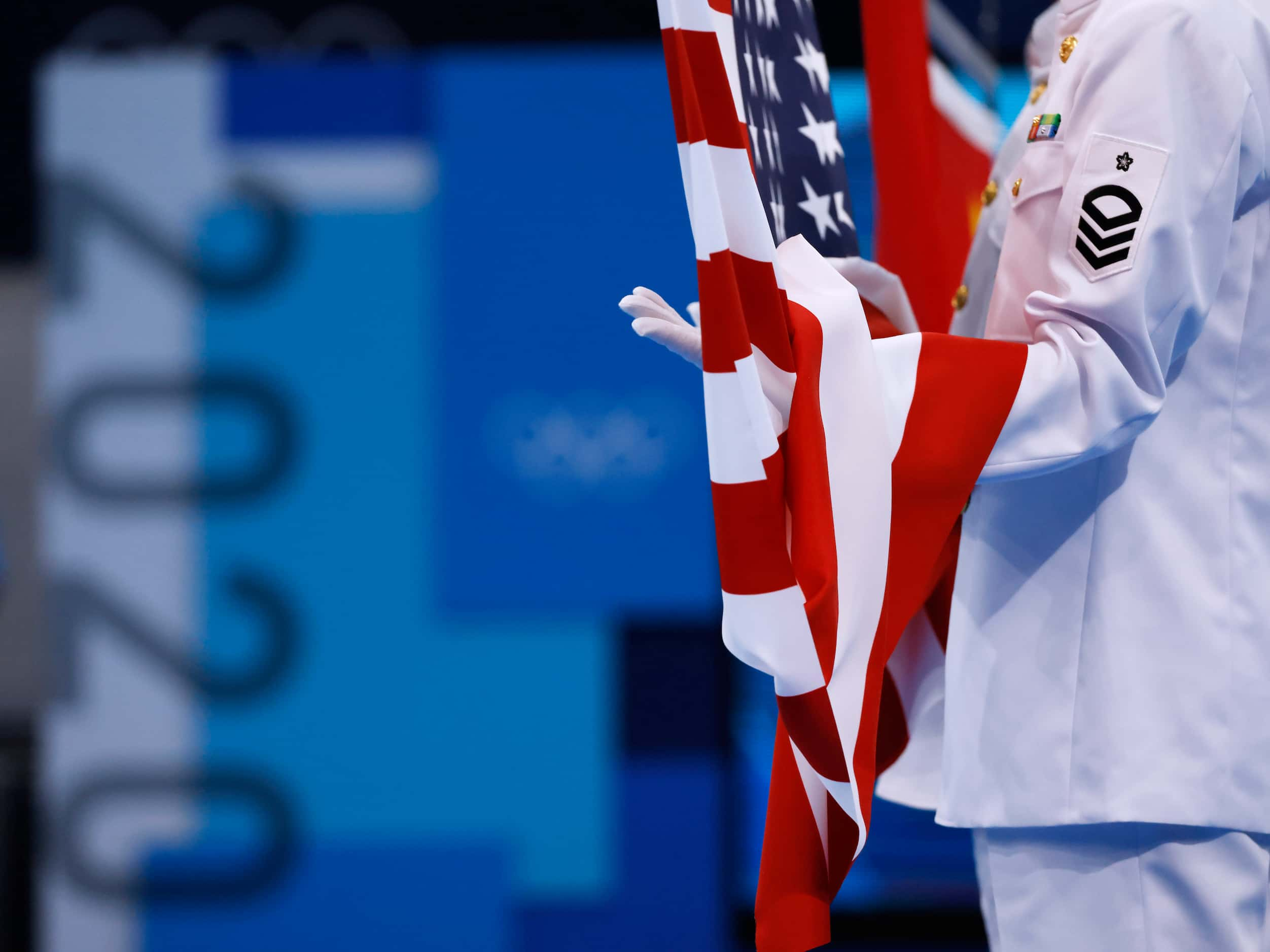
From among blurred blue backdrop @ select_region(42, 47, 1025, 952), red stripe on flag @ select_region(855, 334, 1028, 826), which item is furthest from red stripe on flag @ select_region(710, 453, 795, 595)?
blurred blue backdrop @ select_region(42, 47, 1025, 952)

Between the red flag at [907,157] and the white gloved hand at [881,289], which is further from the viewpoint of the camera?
the red flag at [907,157]

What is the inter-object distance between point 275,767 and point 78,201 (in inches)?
44.8

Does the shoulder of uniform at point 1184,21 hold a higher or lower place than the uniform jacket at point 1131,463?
higher

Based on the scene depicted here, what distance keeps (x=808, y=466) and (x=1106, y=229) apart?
0.30 metres

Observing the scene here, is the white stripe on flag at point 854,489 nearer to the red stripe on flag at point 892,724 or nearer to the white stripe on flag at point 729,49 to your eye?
the white stripe on flag at point 729,49

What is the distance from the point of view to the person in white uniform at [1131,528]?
86 cm

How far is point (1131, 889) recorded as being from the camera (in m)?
0.93

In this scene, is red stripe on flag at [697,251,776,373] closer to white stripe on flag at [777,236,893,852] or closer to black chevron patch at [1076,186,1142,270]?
white stripe on flag at [777,236,893,852]

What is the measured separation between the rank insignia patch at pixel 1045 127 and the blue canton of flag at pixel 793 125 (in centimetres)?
19

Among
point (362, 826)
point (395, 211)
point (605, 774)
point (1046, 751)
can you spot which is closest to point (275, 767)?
point (362, 826)

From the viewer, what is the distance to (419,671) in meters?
2.18

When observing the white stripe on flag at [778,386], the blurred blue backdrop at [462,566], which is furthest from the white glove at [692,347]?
the blurred blue backdrop at [462,566]

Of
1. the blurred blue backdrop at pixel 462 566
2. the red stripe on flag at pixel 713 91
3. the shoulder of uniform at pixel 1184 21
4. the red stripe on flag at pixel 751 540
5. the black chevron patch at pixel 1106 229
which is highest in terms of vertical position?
the shoulder of uniform at pixel 1184 21

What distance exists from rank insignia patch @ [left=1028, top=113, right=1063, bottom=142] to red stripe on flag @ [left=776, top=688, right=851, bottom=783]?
50 centimetres
